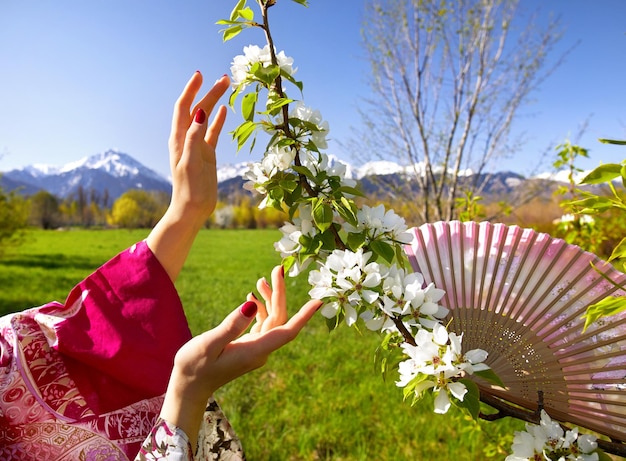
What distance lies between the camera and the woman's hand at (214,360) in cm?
70

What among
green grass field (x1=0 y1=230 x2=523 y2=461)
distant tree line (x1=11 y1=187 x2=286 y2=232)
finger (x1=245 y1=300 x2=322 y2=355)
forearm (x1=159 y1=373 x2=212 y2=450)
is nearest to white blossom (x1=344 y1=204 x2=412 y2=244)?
finger (x1=245 y1=300 x2=322 y2=355)

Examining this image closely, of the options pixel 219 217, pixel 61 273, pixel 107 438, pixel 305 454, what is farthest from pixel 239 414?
pixel 219 217

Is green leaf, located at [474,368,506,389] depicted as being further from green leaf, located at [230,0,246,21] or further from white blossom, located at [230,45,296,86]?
green leaf, located at [230,0,246,21]

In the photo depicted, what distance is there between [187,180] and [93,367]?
47 centimetres

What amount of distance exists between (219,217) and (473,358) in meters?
50.3

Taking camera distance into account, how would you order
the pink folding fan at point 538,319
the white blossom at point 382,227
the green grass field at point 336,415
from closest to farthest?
the pink folding fan at point 538,319
the white blossom at point 382,227
the green grass field at point 336,415

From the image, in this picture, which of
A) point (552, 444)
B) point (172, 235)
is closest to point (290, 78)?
point (172, 235)

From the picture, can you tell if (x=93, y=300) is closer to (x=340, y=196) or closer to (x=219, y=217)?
(x=340, y=196)

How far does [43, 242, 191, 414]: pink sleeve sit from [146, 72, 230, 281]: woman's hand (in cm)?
7

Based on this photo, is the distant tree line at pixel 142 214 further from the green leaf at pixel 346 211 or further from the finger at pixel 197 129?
the green leaf at pixel 346 211

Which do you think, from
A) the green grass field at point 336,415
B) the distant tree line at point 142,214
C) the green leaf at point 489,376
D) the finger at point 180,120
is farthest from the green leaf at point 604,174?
the distant tree line at point 142,214

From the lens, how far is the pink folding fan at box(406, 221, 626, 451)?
65 cm

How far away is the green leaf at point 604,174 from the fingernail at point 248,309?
50cm

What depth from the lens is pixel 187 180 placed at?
1003 mm
